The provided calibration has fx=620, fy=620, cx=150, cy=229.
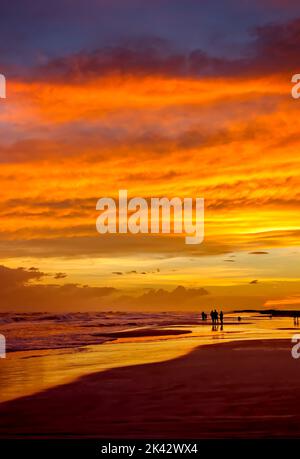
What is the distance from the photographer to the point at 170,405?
675 inches

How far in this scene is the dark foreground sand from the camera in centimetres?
1431

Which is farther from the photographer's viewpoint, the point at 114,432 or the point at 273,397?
the point at 273,397

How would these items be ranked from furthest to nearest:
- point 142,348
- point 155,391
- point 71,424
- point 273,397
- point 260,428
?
point 142,348, point 155,391, point 273,397, point 71,424, point 260,428

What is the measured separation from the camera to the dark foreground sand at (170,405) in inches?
563

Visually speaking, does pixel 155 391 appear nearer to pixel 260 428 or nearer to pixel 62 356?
pixel 260 428

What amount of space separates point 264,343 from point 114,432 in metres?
24.6

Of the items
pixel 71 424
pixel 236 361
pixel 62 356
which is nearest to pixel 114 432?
pixel 71 424
